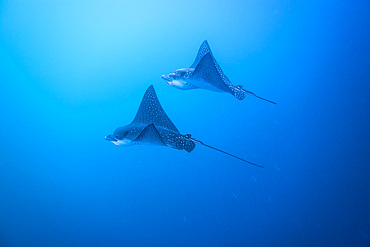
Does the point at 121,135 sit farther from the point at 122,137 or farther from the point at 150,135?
the point at 150,135

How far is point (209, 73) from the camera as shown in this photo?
3.25 m

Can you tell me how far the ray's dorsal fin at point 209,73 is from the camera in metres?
3.12

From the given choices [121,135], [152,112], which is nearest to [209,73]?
[152,112]

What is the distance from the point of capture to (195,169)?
6953 mm

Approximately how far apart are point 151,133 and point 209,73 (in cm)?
128

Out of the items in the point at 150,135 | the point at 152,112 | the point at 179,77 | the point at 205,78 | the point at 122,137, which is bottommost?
the point at 150,135

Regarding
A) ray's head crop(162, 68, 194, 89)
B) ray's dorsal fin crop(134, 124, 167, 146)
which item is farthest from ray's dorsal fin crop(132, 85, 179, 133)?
ray's dorsal fin crop(134, 124, 167, 146)

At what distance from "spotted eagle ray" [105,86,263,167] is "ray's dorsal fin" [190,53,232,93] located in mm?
828

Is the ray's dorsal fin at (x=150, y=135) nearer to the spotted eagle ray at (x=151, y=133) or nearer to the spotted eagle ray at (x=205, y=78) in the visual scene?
the spotted eagle ray at (x=151, y=133)

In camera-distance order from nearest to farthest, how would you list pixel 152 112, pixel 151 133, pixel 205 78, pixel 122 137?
pixel 151 133, pixel 122 137, pixel 205 78, pixel 152 112

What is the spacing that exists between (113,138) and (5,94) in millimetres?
7859

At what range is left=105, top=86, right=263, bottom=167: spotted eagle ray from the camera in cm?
270

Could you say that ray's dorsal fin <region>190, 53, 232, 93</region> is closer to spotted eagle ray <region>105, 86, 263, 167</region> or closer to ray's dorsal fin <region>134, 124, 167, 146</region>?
spotted eagle ray <region>105, 86, 263, 167</region>

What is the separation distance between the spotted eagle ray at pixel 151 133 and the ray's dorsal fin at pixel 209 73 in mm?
828
